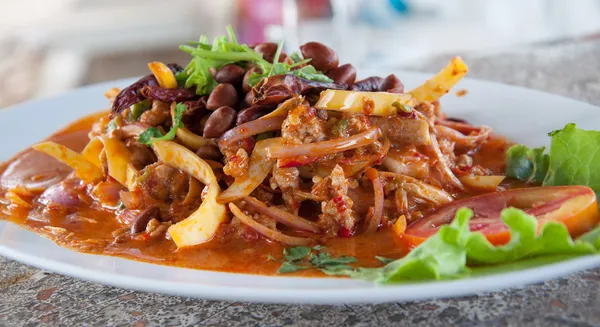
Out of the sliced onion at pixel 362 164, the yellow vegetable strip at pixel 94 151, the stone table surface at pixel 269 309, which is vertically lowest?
the stone table surface at pixel 269 309

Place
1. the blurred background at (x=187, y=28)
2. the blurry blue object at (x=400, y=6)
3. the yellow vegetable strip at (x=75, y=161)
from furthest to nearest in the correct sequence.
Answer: the blurry blue object at (x=400, y=6), the blurred background at (x=187, y=28), the yellow vegetable strip at (x=75, y=161)

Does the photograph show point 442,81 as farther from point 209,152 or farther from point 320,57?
point 209,152

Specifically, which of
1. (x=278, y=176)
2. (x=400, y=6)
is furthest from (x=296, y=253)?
(x=400, y=6)

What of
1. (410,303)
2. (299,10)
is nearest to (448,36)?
(299,10)

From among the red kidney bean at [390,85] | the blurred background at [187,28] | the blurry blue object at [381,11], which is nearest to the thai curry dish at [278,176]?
the red kidney bean at [390,85]

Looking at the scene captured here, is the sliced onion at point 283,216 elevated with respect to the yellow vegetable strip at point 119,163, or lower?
lower

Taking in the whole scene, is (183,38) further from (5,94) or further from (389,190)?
(389,190)

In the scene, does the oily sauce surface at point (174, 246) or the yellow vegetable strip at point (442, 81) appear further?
the yellow vegetable strip at point (442, 81)

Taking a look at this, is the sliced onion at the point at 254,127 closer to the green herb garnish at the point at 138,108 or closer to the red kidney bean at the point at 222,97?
the red kidney bean at the point at 222,97
